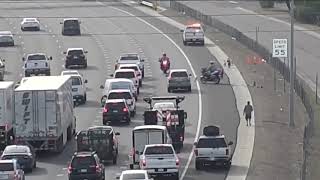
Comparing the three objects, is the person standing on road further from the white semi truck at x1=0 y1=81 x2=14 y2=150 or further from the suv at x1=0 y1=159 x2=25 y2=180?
the suv at x1=0 y1=159 x2=25 y2=180

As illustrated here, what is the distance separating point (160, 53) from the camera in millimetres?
102750

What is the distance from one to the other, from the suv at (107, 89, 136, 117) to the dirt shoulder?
671 cm

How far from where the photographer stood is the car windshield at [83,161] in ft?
157

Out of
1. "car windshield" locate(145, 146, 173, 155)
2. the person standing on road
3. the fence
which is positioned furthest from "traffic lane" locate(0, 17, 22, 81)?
"car windshield" locate(145, 146, 173, 155)

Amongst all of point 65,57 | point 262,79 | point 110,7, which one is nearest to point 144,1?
point 110,7

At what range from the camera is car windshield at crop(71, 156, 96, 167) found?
47.8 meters

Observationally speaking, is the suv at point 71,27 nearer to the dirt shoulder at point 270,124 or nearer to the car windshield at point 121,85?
the dirt shoulder at point 270,124

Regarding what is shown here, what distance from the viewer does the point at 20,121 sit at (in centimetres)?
5600

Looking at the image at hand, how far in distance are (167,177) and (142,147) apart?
3667 millimetres

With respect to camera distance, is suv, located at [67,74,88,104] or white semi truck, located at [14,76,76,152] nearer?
white semi truck, located at [14,76,76,152]

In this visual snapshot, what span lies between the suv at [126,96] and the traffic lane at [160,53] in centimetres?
311

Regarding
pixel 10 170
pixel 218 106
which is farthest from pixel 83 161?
pixel 218 106

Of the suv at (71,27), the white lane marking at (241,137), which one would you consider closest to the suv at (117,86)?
the white lane marking at (241,137)

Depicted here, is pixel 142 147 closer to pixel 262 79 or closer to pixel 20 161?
pixel 20 161
